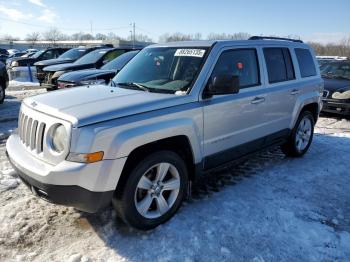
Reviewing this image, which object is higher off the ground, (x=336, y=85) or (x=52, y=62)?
(x=52, y=62)

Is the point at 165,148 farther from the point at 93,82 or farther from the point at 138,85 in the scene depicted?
the point at 93,82

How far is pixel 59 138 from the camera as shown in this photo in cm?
315

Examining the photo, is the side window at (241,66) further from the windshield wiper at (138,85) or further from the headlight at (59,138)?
the headlight at (59,138)

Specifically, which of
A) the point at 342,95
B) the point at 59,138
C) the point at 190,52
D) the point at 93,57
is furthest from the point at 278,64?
the point at 93,57

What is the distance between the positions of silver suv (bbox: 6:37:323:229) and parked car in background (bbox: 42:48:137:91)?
671 cm

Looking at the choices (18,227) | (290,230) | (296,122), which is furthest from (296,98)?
(18,227)

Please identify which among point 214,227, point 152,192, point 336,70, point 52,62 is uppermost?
point 52,62

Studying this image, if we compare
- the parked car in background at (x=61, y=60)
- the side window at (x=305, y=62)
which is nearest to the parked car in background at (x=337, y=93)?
the side window at (x=305, y=62)

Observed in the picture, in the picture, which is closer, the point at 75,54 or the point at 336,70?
the point at 336,70

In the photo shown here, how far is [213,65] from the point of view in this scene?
407cm

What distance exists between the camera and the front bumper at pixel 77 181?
2996mm

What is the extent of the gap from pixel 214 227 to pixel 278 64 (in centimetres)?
272

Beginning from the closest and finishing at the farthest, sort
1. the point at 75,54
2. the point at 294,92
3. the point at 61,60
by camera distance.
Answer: the point at 294,92 → the point at 61,60 → the point at 75,54

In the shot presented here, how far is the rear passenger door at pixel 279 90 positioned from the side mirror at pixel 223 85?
1.18m
